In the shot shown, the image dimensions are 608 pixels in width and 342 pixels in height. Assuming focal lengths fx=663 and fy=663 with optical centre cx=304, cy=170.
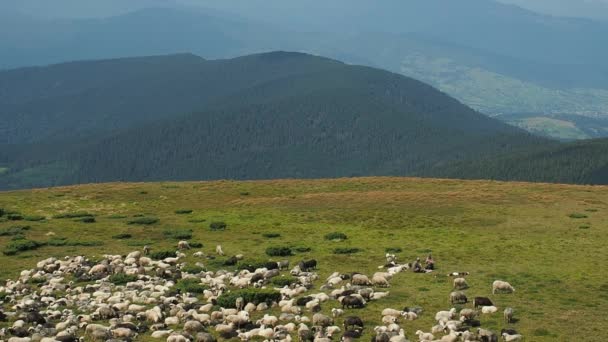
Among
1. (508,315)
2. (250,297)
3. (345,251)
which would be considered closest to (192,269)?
(250,297)

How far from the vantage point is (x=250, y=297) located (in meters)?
32.5

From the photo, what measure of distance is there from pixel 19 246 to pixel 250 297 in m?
24.4

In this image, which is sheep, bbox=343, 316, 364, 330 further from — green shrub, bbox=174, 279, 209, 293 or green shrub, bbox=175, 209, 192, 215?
green shrub, bbox=175, 209, 192, 215

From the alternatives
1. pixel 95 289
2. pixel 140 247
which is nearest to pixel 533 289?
pixel 95 289

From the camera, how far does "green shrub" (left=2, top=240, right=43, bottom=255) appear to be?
47719 mm

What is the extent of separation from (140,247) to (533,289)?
27774 millimetres

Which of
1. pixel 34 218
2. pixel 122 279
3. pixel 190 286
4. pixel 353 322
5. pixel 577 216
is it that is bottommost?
pixel 34 218

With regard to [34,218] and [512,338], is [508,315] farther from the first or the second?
[34,218]

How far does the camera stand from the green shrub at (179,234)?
52.6 m

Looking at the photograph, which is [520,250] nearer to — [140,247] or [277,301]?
[277,301]

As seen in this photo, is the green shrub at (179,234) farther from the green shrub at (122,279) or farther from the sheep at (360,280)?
the sheep at (360,280)

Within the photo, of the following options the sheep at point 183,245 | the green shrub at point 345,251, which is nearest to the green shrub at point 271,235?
the sheep at point 183,245

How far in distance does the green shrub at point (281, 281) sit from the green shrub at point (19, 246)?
72.6 feet

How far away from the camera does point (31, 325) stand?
2942 centimetres
